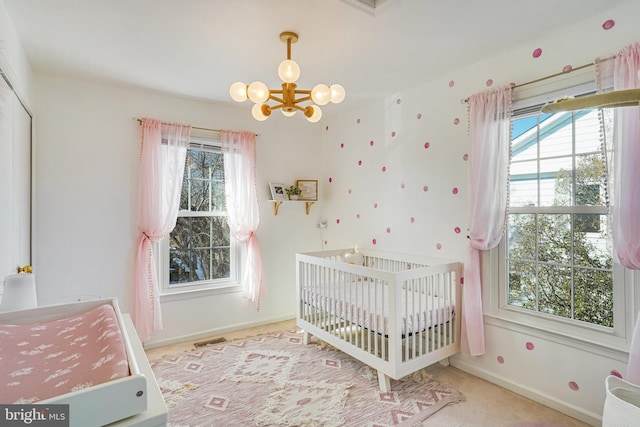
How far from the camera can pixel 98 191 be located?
9.11 ft

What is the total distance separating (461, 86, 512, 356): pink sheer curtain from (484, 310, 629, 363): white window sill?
164 millimetres

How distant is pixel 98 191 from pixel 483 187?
301cm

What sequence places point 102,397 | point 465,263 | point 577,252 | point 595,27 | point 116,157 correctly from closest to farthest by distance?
point 102,397
point 595,27
point 577,252
point 465,263
point 116,157

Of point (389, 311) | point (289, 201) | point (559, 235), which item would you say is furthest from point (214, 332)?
point (559, 235)

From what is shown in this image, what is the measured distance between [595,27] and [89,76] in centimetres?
346

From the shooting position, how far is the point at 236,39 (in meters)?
2.08

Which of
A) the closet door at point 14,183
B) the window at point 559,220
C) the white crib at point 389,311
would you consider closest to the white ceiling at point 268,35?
the closet door at point 14,183

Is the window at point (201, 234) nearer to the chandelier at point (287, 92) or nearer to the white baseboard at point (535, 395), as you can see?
the chandelier at point (287, 92)

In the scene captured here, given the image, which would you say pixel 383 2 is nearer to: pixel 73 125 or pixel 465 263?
pixel 465 263

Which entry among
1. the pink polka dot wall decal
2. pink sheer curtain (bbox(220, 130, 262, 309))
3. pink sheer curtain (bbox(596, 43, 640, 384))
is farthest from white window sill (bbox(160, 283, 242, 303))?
the pink polka dot wall decal

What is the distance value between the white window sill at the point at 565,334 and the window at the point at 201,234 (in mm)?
2480

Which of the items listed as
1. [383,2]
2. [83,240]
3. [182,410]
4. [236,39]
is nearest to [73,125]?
[83,240]

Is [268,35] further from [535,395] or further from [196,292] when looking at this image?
[535,395]

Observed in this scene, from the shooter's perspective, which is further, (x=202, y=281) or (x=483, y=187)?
(x=202, y=281)
